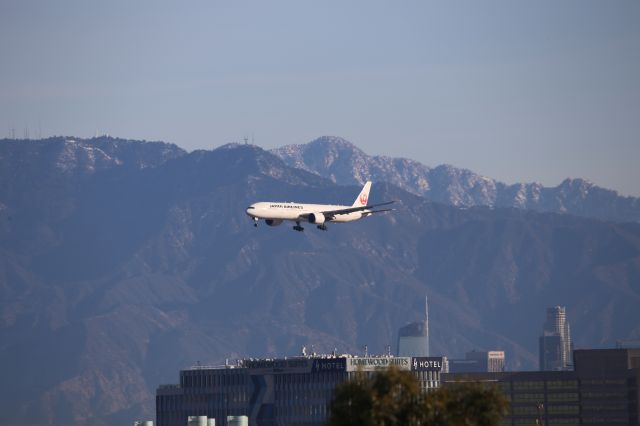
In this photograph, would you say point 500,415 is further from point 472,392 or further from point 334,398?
point 334,398

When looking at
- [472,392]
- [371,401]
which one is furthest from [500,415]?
[371,401]

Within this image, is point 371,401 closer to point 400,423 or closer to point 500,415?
point 400,423

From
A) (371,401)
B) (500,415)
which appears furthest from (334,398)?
(500,415)

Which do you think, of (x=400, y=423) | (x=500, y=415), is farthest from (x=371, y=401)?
(x=500, y=415)

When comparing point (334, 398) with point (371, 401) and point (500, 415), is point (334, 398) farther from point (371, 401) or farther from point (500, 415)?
point (500, 415)
